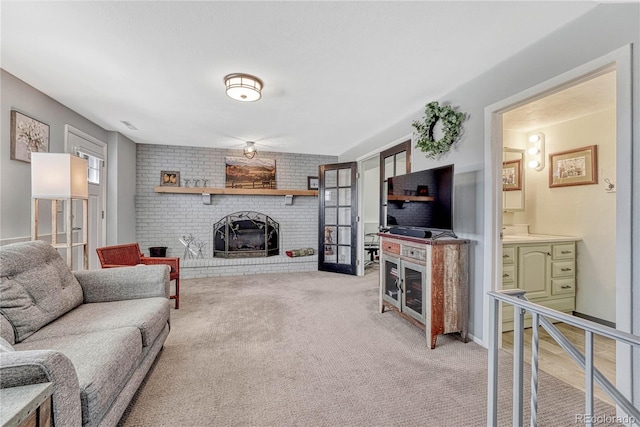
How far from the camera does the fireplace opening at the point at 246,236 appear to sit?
512 centimetres

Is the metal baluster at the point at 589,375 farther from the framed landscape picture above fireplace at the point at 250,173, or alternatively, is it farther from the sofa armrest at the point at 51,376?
the framed landscape picture above fireplace at the point at 250,173

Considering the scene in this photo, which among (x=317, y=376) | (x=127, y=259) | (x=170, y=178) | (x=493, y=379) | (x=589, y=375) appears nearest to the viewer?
(x=589, y=375)

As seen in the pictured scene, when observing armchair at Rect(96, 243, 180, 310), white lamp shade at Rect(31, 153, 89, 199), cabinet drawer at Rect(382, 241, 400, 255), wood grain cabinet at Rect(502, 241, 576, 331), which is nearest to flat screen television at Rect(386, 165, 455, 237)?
cabinet drawer at Rect(382, 241, 400, 255)

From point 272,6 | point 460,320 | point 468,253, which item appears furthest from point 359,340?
point 272,6

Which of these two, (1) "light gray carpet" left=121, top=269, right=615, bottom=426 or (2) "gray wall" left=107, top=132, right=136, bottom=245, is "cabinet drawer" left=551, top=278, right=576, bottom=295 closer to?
(1) "light gray carpet" left=121, top=269, right=615, bottom=426

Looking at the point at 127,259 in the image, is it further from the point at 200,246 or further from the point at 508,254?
the point at 508,254

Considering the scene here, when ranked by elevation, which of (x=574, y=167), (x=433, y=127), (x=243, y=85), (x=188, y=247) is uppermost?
(x=243, y=85)

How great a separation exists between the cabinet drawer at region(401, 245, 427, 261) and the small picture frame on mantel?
326cm

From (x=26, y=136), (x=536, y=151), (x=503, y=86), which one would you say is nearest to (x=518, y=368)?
(x=503, y=86)

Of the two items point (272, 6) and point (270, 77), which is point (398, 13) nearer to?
point (272, 6)

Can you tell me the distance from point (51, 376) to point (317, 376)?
142 centimetres

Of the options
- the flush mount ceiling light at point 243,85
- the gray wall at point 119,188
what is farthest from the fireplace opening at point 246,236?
the flush mount ceiling light at point 243,85

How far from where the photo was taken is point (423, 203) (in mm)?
2607

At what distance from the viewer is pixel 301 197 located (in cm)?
561
